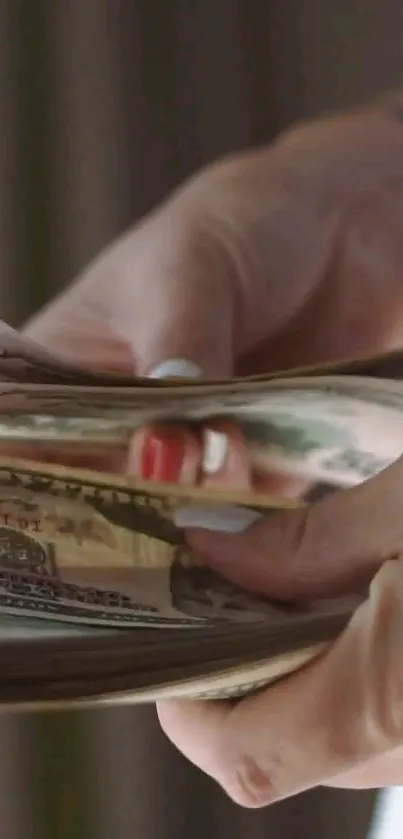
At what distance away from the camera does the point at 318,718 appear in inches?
7.6

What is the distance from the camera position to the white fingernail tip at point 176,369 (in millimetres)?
283

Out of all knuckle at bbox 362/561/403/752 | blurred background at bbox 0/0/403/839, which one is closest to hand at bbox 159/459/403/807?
knuckle at bbox 362/561/403/752

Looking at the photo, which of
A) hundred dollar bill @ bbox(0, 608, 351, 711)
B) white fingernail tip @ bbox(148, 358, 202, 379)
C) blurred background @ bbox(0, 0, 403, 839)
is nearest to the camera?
hundred dollar bill @ bbox(0, 608, 351, 711)

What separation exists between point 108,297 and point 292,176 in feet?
0.30

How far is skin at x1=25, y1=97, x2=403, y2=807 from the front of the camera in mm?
192

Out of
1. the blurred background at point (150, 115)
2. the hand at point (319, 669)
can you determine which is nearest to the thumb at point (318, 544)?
the hand at point (319, 669)

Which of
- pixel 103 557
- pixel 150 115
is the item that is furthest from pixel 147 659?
pixel 150 115

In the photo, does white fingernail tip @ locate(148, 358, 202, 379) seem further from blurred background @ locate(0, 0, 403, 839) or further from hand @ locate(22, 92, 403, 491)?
blurred background @ locate(0, 0, 403, 839)

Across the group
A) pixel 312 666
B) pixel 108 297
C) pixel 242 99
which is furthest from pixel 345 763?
pixel 242 99

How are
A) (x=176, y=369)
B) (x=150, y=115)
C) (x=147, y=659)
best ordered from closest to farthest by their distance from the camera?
(x=147, y=659) → (x=176, y=369) → (x=150, y=115)

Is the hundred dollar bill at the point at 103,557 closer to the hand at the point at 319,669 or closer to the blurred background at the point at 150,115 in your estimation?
the hand at the point at 319,669

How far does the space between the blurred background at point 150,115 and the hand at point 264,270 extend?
0.16m

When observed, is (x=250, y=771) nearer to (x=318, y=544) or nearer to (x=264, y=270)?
(x=318, y=544)

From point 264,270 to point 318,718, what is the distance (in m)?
0.20
